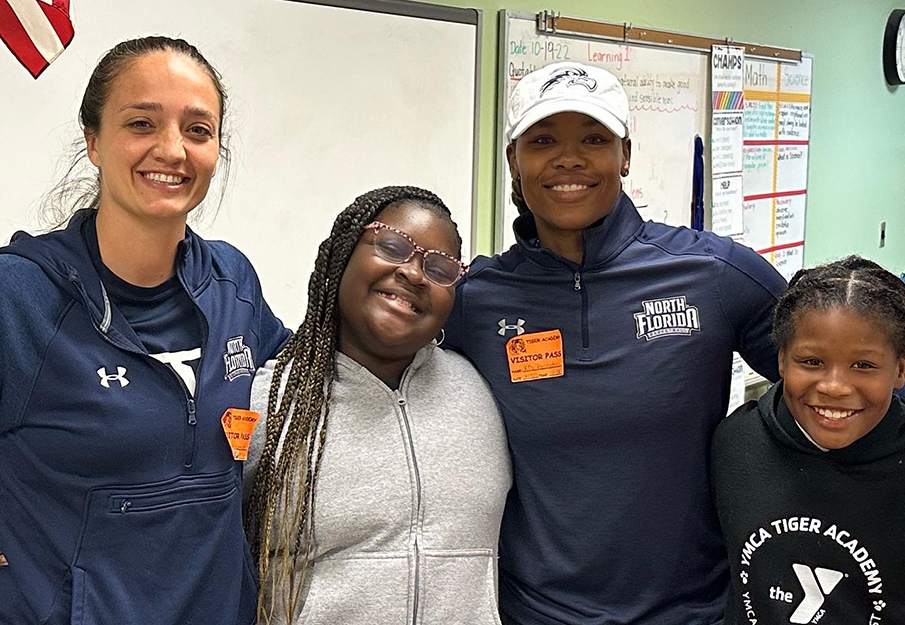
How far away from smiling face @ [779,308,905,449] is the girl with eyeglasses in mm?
540

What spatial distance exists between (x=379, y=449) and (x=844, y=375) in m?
0.78

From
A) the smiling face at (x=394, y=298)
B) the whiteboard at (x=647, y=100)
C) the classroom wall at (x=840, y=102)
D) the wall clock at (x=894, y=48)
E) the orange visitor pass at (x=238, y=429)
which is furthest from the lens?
the wall clock at (x=894, y=48)

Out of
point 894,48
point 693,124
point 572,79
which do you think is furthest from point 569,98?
point 894,48

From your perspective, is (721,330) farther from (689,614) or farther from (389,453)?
(389,453)

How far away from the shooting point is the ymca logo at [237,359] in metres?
1.47

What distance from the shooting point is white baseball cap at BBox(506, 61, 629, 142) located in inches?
65.4

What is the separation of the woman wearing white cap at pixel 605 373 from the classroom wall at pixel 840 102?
5.62ft

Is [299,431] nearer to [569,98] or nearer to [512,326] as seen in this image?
[512,326]

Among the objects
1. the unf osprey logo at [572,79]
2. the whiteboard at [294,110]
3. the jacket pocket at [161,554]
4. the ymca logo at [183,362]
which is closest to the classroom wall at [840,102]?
the whiteboard at [294,110]

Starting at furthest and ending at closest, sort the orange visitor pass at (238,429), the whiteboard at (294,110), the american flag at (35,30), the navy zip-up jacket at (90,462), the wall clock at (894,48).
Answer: the wall clock at (894,48) < the whiteboard at (294,110) < the american flag at (35,30) < the orange visitor pass at (238,429) < the navy zip-up jacket at (90,462)

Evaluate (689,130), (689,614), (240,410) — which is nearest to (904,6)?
(689,130)

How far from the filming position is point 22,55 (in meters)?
1.93

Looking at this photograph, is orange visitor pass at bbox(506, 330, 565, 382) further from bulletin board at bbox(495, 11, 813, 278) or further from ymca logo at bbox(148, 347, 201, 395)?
bulletin board at bbox(495, 11, 813, 278)

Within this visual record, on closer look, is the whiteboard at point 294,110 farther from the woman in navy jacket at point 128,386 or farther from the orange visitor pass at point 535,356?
the orange visitor pass at point 535,356
